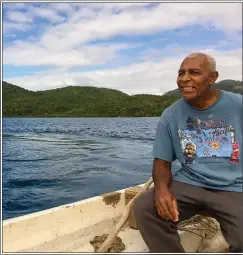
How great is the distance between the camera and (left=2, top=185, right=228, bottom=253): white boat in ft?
9.91

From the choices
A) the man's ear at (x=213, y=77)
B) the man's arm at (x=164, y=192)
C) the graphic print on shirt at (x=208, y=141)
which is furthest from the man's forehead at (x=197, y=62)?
the man's arm at (x=164, y=192)

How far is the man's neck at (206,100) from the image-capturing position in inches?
106

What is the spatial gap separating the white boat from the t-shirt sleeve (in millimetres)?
985

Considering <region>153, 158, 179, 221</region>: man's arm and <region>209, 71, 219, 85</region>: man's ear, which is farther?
<region>209, 71, 219, 85</region>: man's ear

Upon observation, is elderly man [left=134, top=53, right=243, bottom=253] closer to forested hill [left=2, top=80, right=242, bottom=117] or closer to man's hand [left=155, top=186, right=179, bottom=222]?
man's hand [left=155, top=186, right=179, bottom=222]

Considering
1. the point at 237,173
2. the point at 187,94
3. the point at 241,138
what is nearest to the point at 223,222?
the point at 237,173

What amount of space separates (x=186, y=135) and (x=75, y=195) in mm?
8820

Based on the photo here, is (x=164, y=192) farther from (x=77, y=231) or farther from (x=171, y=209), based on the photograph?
(x=77, y=231)

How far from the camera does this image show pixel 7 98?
11169 centimetres

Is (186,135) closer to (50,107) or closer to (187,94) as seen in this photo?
(187,94)

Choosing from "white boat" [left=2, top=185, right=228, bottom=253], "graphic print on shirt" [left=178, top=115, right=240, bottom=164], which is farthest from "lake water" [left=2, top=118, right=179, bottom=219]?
"graphic print on shirt" [left=178, top=115, right=240, bottom=164]

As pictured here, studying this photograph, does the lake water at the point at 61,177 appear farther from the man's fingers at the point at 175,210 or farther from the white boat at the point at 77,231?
the man's fingers at the point at 175,210

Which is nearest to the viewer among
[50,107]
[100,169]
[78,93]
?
[100,169]

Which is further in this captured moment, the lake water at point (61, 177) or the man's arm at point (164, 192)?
the lake water at point (61, 177)
